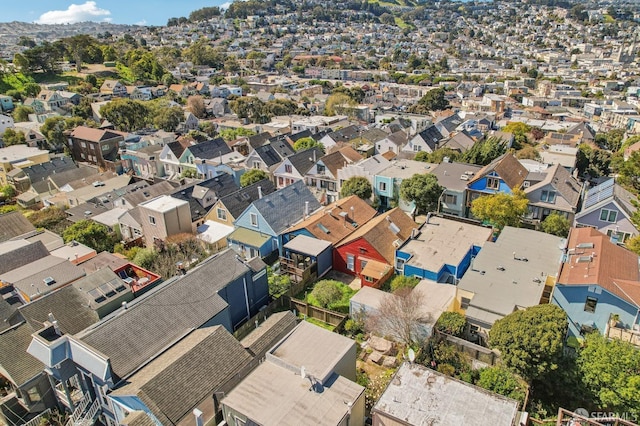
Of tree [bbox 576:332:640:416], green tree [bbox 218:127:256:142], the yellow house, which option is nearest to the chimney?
tree [bbox 576:332:640:416]

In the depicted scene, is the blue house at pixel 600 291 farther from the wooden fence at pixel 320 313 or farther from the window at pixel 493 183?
the window at pixel 493 183

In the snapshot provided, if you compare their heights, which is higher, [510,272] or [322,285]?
[510,272]

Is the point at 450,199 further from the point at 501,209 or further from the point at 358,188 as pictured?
the point at 358,188

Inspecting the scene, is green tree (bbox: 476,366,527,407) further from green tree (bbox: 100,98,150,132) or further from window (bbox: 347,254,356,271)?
green tree (bbox: 100,98,150,132)

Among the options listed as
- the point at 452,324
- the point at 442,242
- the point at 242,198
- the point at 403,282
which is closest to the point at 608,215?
the point at 442,242

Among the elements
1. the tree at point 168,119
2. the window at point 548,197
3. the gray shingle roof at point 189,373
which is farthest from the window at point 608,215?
the tree at point 168,119

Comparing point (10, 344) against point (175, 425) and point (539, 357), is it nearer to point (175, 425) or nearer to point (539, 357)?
point (175, 425)
